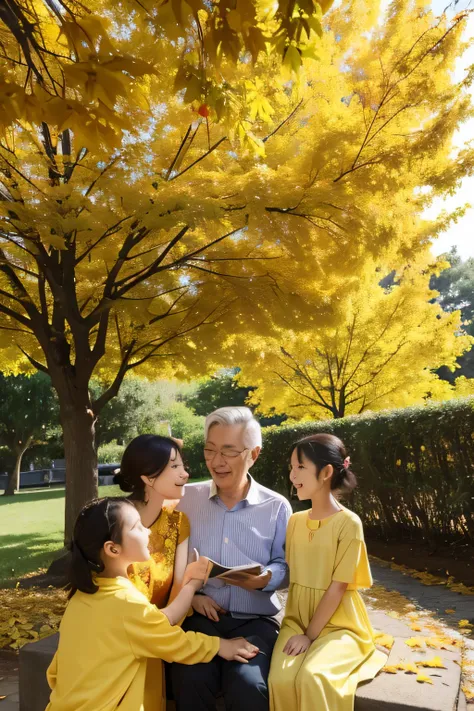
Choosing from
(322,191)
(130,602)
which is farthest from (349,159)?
(130,602)

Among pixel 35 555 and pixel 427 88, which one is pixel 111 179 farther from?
pixel 35 555

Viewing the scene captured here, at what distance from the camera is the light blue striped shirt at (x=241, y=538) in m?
2.59

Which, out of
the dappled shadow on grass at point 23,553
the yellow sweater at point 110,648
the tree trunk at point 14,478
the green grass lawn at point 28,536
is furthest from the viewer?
the tree trunk at point 14,478

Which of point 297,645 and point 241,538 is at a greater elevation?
point 241,538

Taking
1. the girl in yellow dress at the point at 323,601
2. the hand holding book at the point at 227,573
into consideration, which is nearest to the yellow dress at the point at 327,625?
the girl in yellow dress at the point at 323,601

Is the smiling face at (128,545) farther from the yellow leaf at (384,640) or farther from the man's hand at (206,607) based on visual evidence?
the yellow leaf at (384,640)

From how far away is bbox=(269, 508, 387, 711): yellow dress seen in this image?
2.10 m

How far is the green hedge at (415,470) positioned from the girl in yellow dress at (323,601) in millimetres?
4024

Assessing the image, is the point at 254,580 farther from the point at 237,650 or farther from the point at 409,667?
the point at 409,667

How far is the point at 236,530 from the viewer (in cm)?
263

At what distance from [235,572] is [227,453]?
54 cm

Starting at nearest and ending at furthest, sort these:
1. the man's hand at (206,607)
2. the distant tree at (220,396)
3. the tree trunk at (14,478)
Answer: the man's hand at (206,607) → the tree trunk at (14,478) → the distant tree at (220,396)

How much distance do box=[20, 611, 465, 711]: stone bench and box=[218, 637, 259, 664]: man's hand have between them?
30 centimetres

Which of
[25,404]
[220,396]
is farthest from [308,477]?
[220,396]
